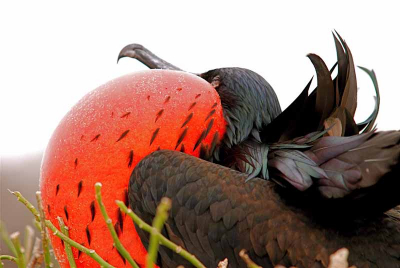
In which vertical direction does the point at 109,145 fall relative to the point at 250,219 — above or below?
above

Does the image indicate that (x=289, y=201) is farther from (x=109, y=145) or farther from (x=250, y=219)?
(x=109, y=145)

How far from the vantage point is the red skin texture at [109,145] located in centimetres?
109

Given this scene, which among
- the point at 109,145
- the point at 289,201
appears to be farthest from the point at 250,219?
the point at 109,145

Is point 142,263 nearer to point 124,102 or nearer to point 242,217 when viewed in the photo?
point 242,217

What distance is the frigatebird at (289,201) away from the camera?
0.99 metres

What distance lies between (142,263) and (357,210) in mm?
476

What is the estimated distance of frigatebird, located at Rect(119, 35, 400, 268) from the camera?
3.26 ft

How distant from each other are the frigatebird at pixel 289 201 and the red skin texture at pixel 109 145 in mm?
43

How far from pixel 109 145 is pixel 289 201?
1.34 ft

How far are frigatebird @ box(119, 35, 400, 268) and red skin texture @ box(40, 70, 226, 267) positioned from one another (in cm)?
4

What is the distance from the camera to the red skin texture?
109 centimetres

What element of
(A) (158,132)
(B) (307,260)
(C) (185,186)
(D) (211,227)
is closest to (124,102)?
(A) (158,132)

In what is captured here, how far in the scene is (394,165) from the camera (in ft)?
3.10

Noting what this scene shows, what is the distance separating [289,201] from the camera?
108cm
